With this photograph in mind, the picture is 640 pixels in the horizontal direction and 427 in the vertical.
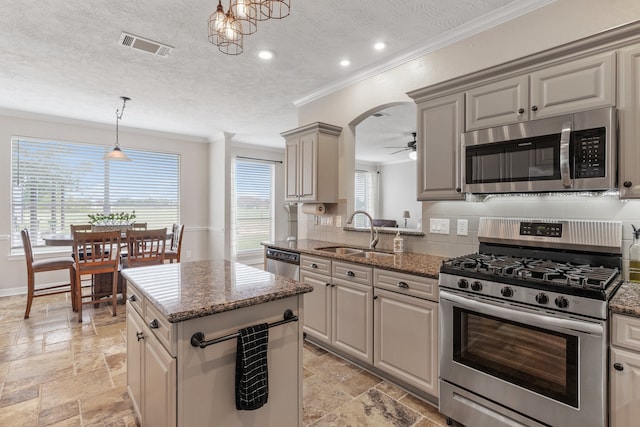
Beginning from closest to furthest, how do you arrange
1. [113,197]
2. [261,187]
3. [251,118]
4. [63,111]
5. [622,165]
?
1. [622,165]
2. [63,111]
3. [251,118]
4. [113,197]
5. [261,187]

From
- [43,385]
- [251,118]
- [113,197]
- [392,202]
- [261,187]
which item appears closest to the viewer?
[43,385]

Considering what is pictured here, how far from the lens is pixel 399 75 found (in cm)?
309

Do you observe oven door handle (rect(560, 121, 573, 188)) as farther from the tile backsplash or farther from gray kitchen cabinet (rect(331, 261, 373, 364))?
gray kitchen cabinet (rect(331, 261, 373, 364))

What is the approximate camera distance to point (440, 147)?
7.98 feet

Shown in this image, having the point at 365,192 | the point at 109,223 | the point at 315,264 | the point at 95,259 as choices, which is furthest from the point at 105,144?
the point at 365,192

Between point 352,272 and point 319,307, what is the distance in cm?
56

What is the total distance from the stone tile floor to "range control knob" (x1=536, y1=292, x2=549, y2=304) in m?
0.99

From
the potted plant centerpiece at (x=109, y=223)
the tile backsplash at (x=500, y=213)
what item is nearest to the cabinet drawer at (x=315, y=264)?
the tile backsplash at (x=500, y=213)

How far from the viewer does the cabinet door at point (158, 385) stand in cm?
132

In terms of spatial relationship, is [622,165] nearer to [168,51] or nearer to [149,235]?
[168,51]

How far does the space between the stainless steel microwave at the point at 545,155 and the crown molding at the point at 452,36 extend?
0.91 meters

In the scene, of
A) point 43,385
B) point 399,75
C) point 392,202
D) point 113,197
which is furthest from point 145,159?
point 392,202

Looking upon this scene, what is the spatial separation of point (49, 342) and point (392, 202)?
8128mm

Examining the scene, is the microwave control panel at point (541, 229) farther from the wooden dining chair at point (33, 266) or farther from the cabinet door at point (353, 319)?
the wooden dining chair at point (33, 266)
